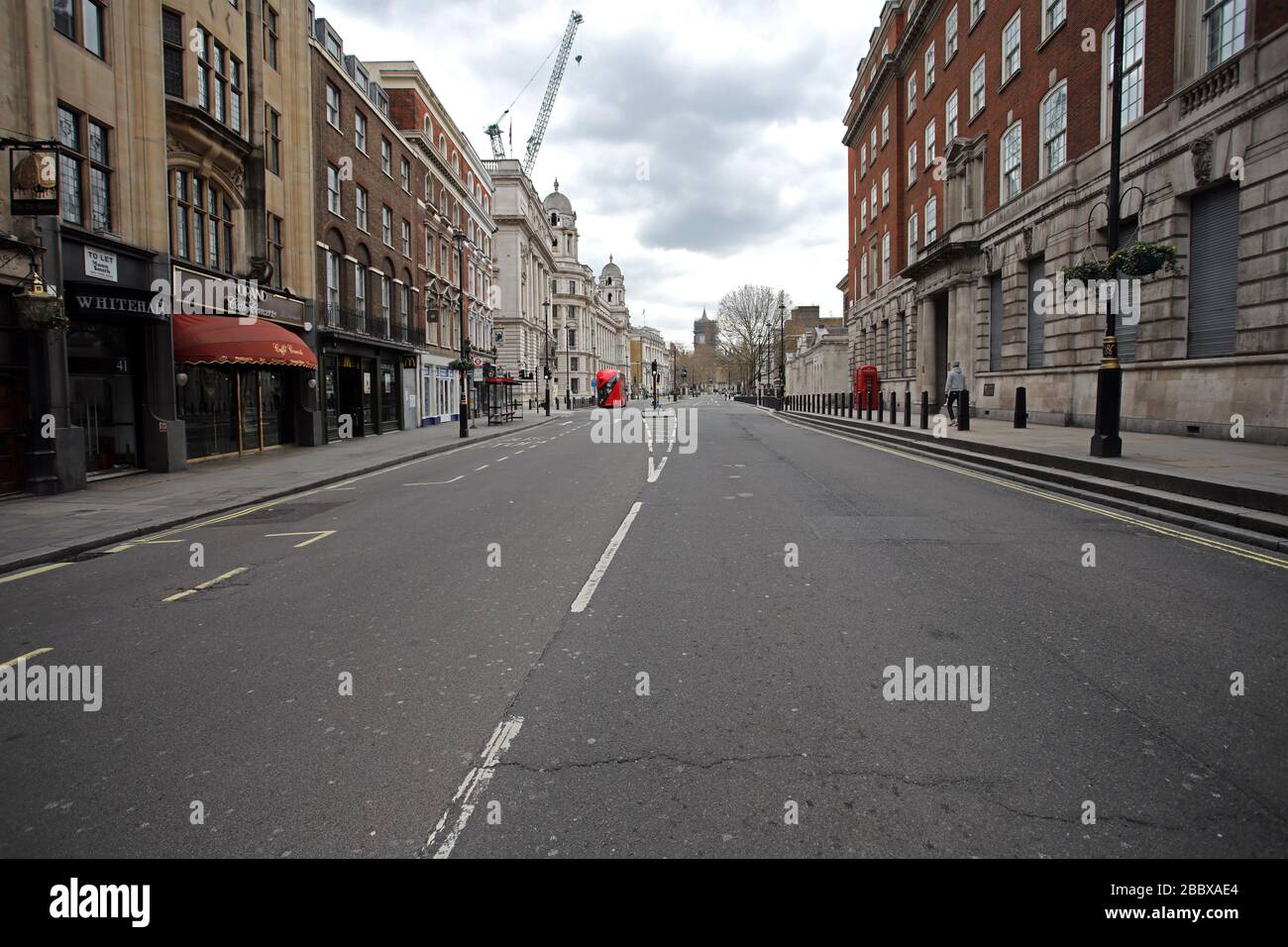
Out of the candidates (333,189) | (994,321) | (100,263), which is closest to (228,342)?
(100,263)

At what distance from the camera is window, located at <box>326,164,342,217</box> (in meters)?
26.1

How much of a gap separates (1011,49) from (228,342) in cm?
2753

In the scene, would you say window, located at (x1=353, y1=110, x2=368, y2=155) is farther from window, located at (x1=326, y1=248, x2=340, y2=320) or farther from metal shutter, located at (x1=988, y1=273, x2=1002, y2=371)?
metal shutter, located at (x1=988, y1=273, x2=1002, y2=371)

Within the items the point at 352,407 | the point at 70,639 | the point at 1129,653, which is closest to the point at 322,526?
the point at 70,639

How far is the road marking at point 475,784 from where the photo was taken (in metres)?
2.76

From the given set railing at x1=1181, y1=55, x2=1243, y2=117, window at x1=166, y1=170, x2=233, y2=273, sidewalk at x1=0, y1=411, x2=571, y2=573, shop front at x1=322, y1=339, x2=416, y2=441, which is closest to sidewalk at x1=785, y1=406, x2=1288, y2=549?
railing at x1=1181, y1=55, x2=1243, y2=117

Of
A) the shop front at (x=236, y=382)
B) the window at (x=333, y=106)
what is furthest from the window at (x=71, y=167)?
the window at (x=333, y=106)

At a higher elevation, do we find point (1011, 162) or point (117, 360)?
point (1011, 162)

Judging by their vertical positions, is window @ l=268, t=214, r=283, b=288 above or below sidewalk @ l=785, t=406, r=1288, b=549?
above

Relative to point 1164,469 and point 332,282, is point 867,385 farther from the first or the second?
point 1164,469

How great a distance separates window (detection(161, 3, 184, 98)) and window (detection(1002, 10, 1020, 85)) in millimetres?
25452

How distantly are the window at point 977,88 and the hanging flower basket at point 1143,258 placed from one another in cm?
2069

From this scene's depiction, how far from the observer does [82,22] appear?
14.5 metres

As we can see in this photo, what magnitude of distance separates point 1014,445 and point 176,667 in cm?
1545
